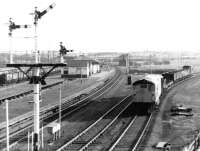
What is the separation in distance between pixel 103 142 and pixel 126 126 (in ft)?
20.9

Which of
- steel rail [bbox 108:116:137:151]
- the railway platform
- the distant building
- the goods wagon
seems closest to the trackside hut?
the distant building

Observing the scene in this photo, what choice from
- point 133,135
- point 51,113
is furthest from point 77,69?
point 133,135

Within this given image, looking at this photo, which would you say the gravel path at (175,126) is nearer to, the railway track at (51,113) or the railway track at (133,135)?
the railway track at (133,135)

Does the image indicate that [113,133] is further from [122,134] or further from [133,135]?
[133,135]

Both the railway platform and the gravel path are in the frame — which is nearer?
the gravel path

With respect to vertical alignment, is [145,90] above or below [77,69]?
below

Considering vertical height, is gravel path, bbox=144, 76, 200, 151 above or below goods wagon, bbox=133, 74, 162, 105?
below

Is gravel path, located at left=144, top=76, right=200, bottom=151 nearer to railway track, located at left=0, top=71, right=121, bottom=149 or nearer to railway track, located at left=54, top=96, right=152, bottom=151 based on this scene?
railway track, located at left=54, top=96, right=152, bottom=151

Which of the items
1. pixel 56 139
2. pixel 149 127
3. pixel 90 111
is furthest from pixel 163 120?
pixel 56 139

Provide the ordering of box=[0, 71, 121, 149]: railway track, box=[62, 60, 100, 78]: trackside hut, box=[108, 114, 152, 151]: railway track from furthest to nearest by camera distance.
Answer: box=[62, 60, 100, 78]: trackside hut < box=[0, 71, 121, 149]: railway track < box=[108, 114, 152, 151]: railway track

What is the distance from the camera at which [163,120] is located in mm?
36312

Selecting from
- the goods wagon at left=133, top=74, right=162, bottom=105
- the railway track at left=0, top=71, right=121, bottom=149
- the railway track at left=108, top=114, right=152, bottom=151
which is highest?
the goods wagon at left=133, top=74, right=162, bottom=105

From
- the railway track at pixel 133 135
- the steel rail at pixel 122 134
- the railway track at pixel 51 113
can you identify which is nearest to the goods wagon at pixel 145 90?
the railway track at pixel 133 135

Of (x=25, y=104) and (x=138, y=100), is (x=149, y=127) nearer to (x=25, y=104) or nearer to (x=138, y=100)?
(x=138, y=100)
